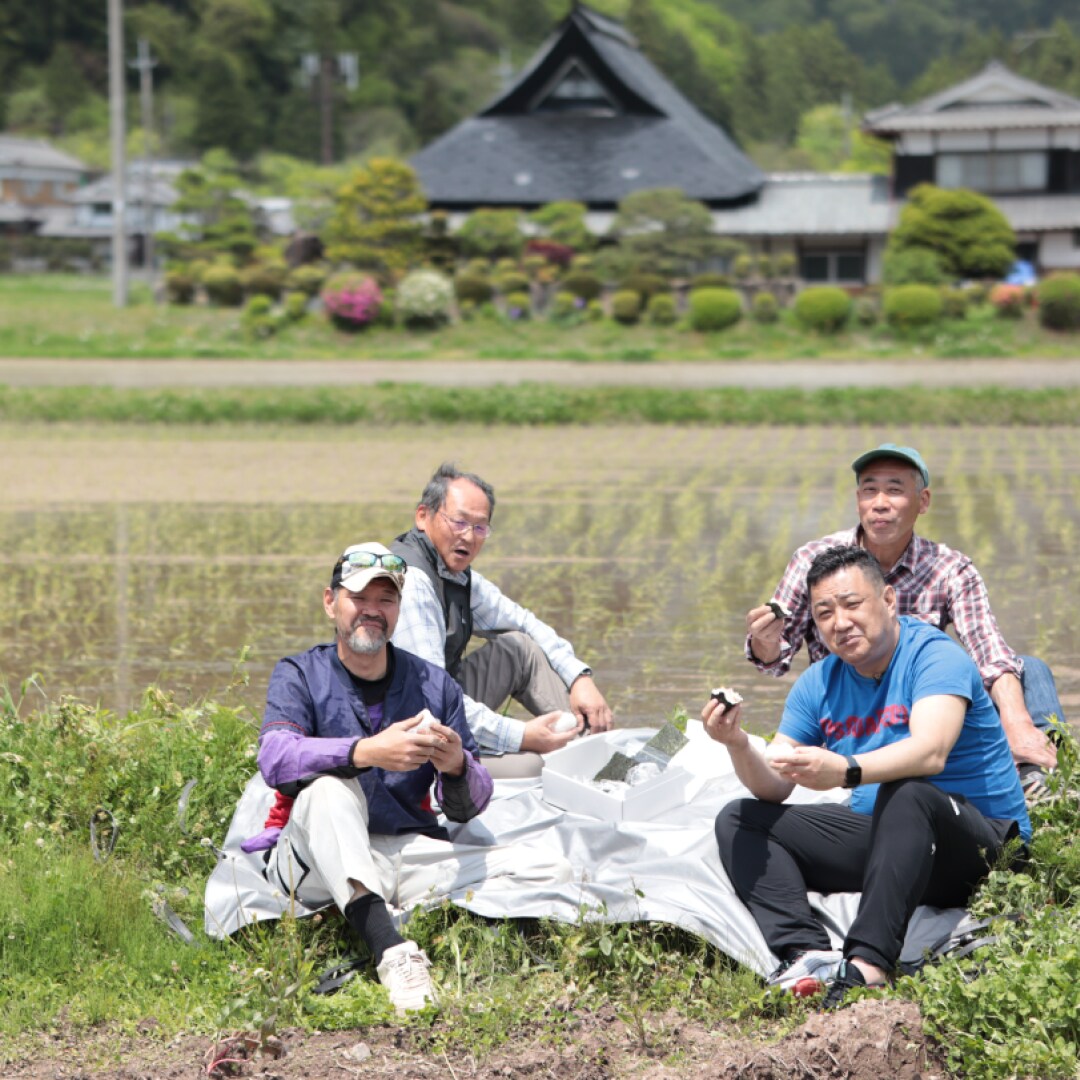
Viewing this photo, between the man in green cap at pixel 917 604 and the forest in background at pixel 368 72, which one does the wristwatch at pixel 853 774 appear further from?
the forest in background at pixel 368 72

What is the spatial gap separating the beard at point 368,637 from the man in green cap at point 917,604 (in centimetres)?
114

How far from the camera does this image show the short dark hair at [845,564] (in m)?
4.09

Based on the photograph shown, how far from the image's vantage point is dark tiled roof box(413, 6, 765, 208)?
37281 millimetres

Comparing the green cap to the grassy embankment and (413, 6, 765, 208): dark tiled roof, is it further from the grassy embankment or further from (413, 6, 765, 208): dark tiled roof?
(413, 6, 765, 208): dark tiled roof

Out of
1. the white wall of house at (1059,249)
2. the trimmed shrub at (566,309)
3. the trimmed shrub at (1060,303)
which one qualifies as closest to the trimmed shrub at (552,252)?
the trimmed shrub at (566,309)

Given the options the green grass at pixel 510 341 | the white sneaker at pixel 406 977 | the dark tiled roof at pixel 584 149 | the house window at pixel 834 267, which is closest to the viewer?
the white sneaker at pixel 406 977

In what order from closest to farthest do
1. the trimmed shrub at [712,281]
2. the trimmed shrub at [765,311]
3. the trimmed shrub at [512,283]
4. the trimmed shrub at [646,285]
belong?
the trimmed shrub at [765,311] → the trimmed shrub at [646,285] → the trimmed shrub at [712,281] → the trimmed shrub at [512,283]

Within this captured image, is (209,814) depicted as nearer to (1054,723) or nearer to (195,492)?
(1054,723)

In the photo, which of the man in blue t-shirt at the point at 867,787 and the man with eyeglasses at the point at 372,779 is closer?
the man in blue t-shirt at the point at 867,787

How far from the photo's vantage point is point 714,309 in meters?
28.1

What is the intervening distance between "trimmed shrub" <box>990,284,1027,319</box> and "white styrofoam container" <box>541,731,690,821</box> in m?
24.6

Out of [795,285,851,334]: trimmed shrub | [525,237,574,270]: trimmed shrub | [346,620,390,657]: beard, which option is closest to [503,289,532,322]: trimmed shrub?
[525,237,574,270]: trimmed shrub

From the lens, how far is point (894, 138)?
36.6 m

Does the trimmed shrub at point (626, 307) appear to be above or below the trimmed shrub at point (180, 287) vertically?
below
